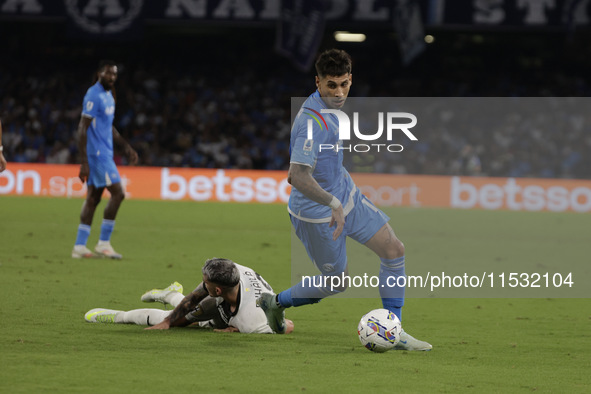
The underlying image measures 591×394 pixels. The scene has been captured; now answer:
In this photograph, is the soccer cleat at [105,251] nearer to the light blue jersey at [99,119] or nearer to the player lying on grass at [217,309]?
the light blue jersey at [99,119]

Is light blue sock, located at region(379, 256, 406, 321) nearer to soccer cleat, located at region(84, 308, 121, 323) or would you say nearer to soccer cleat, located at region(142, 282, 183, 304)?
soccer cleat, located at region(142, 282, 183, 304)

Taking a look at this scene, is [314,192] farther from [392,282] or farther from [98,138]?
[98,138]

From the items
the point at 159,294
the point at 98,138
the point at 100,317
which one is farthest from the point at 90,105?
the point at 100,317

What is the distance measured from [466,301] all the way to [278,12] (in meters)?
16.0

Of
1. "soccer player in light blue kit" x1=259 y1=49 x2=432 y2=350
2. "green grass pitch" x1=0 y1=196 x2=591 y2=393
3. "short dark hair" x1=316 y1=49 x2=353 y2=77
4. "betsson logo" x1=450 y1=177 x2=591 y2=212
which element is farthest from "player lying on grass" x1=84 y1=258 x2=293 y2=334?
"betsson logo" x1=450 y1=177 x2=591 y2=212

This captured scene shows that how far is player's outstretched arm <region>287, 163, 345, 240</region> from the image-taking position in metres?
5.74

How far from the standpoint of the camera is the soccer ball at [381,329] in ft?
19.6

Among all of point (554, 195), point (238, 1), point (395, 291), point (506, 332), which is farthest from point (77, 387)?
point (238, 1)

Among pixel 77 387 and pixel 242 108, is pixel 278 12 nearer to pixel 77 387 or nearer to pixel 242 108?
pixel 242 108

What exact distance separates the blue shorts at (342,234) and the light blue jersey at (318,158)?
5 cm

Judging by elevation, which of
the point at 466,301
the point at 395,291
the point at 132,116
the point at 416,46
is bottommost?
the point at 466,301

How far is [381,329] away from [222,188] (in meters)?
15.4

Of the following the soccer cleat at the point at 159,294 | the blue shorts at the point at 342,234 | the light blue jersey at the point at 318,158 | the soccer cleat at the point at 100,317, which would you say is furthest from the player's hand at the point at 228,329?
the light blue jersey at the point at 318,158

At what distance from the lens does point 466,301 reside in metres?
9.12
